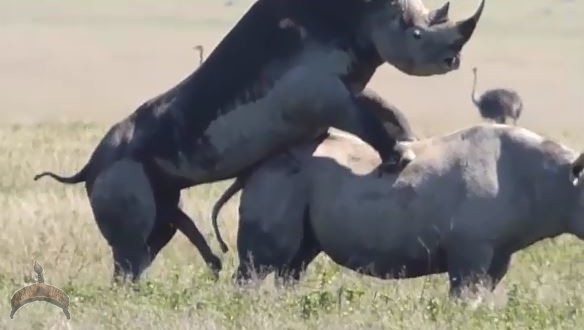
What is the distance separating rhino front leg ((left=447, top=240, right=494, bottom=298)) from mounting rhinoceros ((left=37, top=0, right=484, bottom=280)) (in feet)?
2.35

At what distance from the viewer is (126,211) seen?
1226 cm

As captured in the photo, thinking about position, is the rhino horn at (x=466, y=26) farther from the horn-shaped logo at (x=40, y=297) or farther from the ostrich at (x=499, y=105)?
the ostrich at (x=499, y=105)

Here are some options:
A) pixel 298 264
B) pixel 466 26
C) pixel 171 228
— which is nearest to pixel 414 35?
pixel 466 26

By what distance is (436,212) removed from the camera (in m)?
11.5

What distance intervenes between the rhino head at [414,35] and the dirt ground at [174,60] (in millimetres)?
20936

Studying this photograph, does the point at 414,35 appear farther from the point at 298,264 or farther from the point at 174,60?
the point at 174,60

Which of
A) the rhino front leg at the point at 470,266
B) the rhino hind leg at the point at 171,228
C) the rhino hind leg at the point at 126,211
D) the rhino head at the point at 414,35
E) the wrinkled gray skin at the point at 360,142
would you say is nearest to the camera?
the rhino front leg at the point at 470,266

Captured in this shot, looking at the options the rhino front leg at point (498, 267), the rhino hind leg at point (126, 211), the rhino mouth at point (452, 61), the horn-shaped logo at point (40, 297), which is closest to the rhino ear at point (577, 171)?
the rhino front leg at point (498, 267)

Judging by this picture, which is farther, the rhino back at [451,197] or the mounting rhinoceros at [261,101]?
the mounting rhinoceros at [261,101]

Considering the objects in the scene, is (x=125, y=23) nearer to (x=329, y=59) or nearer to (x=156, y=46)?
(x=156, y=46)

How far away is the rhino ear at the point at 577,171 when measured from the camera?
11.5 m

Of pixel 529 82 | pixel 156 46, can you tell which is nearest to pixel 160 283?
pixel 529 82

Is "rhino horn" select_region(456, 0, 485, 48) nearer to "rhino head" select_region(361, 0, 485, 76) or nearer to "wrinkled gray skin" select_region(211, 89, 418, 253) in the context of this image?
"rhino head" select_region(361, 0, 485, 76)

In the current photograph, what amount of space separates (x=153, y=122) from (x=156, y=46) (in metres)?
60.3
